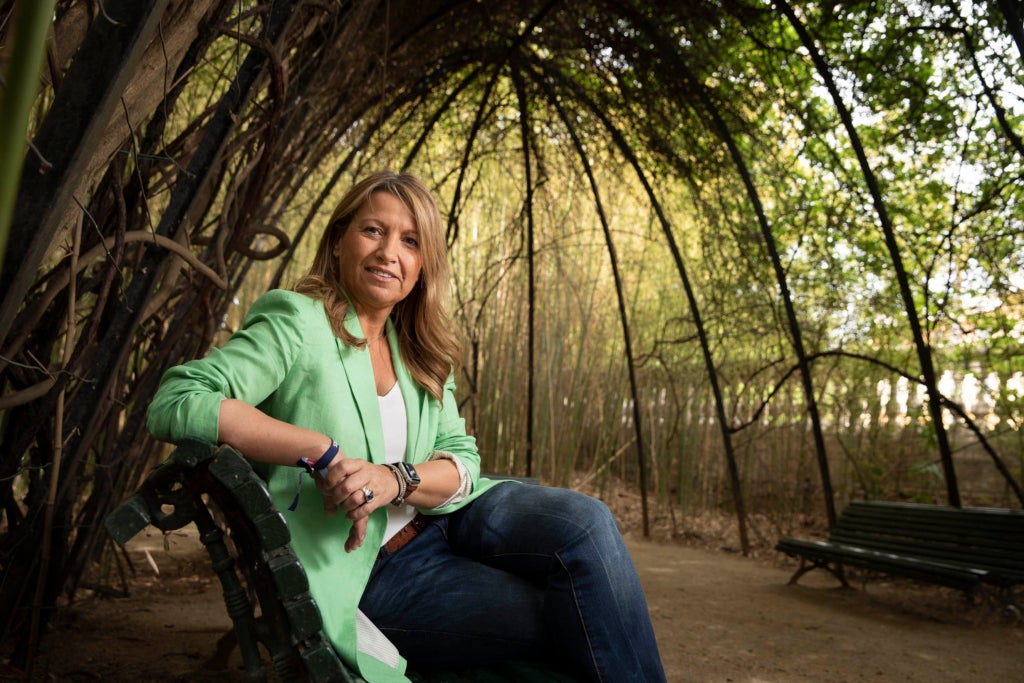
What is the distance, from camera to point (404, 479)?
1.56 meters

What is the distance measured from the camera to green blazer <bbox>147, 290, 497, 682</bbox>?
54.2 inches

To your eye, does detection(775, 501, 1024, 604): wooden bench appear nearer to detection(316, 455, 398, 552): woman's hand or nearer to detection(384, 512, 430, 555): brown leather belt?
detection(384, 512, 430, 555): brown leather belt

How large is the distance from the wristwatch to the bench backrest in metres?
3.37

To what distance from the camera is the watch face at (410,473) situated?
5.17 ft

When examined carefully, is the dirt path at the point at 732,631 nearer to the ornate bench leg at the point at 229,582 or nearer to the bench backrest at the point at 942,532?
the bench backrest at the point at 942,532

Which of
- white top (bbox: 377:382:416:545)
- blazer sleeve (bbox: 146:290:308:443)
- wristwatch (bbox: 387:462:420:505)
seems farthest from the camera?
white top (bbox: 377:382:416:545)

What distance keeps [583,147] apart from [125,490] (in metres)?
3.71

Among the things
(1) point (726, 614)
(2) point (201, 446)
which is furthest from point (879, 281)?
(2) point (201, 446)

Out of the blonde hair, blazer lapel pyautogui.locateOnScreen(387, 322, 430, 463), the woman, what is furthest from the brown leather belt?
the blonde hair

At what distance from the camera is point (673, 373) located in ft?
22.3

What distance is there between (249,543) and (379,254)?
68cm

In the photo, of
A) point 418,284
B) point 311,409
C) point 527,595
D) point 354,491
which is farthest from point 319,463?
point 418,284

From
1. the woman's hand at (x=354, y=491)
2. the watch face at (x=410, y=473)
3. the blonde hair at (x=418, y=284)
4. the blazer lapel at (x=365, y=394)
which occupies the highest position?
the blonde hair at (x=418, y=284)

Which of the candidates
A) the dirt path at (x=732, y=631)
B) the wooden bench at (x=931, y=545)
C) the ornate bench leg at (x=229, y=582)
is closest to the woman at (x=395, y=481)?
the ornate bench leg at (x=229, y=582)
